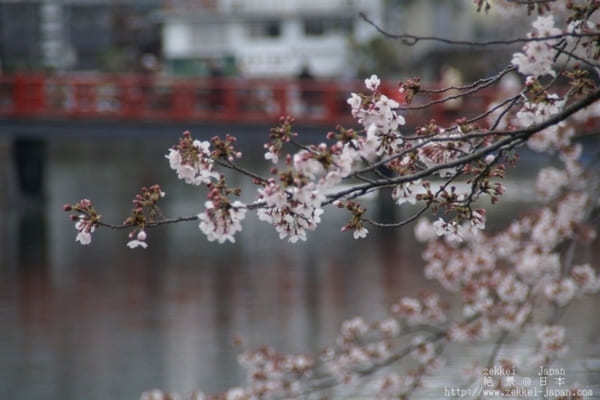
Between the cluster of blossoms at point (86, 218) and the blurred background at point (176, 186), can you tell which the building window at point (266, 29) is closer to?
the blurred background at point (176, 186)

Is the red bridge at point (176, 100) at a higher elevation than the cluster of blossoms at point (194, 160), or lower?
higher

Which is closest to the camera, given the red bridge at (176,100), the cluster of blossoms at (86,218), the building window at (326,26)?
the cluster of blossoms at (86,218)

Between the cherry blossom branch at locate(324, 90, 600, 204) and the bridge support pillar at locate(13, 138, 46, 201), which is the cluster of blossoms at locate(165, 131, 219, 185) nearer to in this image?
the cherry blossom branch at locate(324, 90, 600, 204)

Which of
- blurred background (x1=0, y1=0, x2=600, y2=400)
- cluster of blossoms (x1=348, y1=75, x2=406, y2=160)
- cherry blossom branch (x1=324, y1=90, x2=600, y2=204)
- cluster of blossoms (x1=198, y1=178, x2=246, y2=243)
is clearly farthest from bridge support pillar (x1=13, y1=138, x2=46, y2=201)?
cherry blossom branch (x1=324, y1=90, x2=600, y2=204)

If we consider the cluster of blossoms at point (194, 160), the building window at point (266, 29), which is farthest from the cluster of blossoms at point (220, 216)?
the building window at point (266, 29)

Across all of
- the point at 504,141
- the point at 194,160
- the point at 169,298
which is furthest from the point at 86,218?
the point at 169,298

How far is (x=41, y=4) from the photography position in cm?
4950

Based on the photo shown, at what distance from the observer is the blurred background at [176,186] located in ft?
46.8

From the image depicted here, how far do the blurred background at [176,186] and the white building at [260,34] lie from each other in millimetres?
Answer: 73

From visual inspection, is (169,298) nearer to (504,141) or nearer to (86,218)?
(86,218)

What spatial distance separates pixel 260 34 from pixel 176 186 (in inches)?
772

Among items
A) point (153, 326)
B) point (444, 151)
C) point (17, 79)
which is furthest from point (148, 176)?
point (444, 151)

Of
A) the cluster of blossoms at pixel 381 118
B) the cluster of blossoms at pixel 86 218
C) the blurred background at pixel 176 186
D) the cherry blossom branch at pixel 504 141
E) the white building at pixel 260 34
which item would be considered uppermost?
the white building at pixel 260 34

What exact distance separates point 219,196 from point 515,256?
799cm
